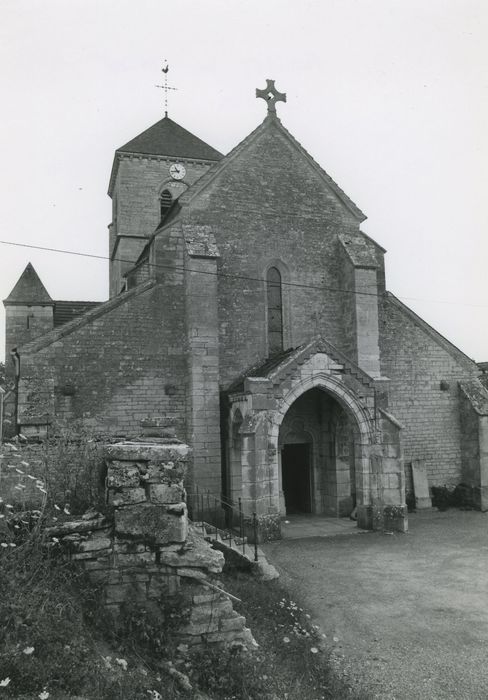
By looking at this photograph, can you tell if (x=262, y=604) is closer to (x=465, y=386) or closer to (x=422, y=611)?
(x=422, y=611)

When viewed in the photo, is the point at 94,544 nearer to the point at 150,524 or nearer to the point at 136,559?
the point at 136,559

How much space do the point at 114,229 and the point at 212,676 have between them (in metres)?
29.2

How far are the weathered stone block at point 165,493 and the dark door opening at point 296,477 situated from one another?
12.8m

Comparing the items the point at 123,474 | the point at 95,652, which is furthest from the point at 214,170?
the point at 95,652

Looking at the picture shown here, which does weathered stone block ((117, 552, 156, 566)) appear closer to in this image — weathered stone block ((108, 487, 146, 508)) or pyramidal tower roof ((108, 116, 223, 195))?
weathered stone block ((108, 487, 146, 508))

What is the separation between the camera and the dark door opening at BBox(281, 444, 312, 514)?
18.8m

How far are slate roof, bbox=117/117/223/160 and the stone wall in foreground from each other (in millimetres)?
26430

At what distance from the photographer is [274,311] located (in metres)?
18.5

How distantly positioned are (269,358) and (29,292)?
383 inches

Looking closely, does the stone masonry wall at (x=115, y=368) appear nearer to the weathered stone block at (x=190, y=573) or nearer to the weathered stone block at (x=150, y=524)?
the weathered stone block at (x=150, y=524)

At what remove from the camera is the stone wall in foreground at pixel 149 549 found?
613cm

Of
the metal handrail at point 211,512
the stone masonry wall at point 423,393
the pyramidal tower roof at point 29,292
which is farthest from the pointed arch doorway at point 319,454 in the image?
the pyramidal tower roof at point 29,292

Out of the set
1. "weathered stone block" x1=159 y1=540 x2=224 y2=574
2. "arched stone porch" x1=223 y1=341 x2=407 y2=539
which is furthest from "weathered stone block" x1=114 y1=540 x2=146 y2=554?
"arched stone porch" x1=223 y1=341 x2=407 y2=539

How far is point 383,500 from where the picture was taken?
612 inches
